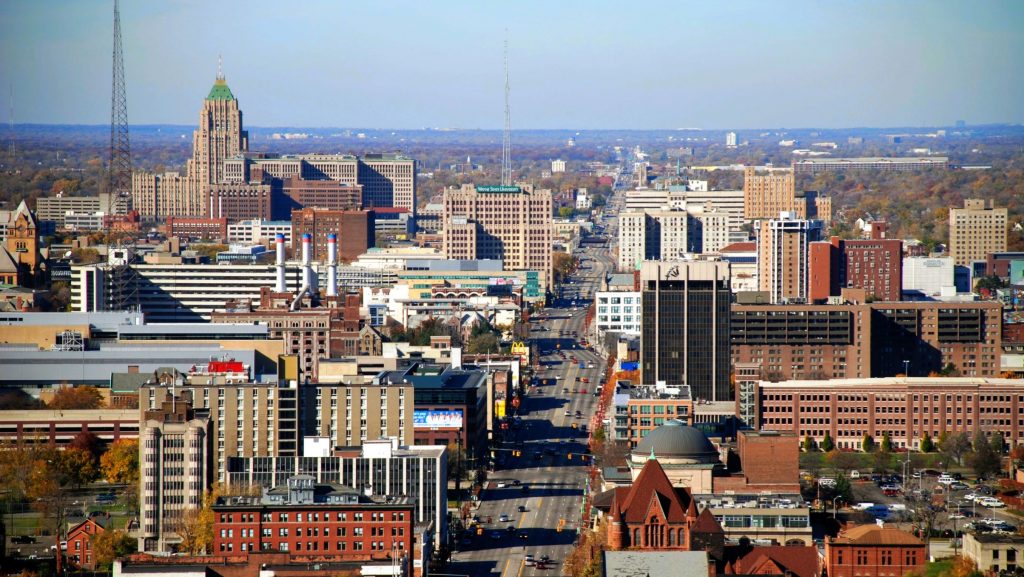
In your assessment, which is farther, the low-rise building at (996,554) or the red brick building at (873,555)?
the low-rise building at (996,554)

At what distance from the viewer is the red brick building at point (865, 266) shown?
458ft

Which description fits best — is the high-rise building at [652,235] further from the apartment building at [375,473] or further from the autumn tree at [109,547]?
the autumn tree at [109,547]

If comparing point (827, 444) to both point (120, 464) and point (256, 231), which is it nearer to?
point (120, 464)

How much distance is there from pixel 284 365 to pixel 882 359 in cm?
3461

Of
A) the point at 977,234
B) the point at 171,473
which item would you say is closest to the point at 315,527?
the point at 171,473

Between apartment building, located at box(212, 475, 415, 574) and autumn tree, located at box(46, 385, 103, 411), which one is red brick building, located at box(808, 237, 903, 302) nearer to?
autumn tree, located at box(46, 385, 103, 411)

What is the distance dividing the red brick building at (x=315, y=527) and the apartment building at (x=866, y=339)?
1781 inches

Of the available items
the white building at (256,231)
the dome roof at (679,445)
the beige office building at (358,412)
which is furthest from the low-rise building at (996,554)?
the white building at (256,231)

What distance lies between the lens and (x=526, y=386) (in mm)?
117625

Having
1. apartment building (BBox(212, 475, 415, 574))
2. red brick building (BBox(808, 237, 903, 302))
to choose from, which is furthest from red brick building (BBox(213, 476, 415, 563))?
red brick building (BBox(808, 237, 903, 302))

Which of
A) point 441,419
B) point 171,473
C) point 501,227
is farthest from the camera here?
point 501,227

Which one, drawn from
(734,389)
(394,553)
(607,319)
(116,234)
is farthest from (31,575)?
(116,234)

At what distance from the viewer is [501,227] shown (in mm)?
174375

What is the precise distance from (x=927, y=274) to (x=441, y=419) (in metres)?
72.8
